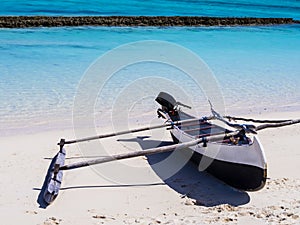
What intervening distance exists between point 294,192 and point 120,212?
6.66 feet

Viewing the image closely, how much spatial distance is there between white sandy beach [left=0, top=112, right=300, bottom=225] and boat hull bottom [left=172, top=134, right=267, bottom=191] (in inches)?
3.5

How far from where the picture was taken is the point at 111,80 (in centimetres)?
1151

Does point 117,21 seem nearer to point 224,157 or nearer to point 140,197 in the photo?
point 224,157

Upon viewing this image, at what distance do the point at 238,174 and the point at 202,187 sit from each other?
491 mm

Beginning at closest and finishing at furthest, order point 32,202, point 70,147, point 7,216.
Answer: point 7,216, point 32,202, point 70,147

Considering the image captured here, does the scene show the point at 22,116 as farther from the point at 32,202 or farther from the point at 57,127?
the point at 32,202

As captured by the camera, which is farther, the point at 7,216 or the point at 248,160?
A: the point at 248,160

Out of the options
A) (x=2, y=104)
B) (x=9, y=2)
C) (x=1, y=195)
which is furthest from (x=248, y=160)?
(x=9, y=2)

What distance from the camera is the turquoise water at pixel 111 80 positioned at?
29.7 ft

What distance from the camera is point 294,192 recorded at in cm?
543

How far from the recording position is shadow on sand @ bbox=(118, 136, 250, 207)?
5277mm

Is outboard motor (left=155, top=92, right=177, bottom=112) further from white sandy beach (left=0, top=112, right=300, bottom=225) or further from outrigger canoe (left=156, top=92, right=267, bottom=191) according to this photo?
white sandy beach (left=0, top=112, right=300, bottom=225)

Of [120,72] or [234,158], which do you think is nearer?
[234,158]

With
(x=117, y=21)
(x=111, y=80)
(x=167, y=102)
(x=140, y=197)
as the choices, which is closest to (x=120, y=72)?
(x=111, y=80)
